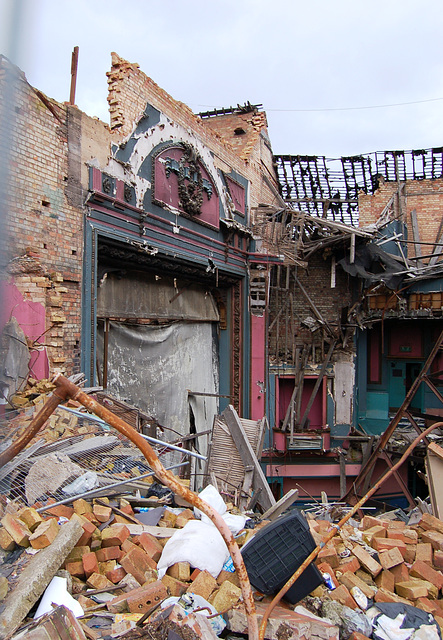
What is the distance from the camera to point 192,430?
11594 mm

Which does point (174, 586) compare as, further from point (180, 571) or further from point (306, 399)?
point (306, 399)

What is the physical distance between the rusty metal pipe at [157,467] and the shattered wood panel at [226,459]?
4.00 m

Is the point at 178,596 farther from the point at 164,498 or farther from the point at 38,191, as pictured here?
the point at 38,191

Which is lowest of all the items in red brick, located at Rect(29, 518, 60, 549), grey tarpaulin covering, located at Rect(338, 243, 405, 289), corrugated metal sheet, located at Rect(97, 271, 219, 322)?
red brick, located at Rect(29, 518, 60, 549)

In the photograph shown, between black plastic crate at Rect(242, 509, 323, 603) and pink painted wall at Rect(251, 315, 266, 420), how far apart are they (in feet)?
32.4

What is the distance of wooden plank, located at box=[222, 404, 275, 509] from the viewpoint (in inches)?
243

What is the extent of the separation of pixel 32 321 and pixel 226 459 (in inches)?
135

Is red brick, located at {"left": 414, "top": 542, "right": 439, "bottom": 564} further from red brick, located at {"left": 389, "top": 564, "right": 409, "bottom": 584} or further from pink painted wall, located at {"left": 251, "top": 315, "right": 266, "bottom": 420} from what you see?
pink painted wall, located at {"left": 251, "top": 315, "right": 266, "bottom": 420}

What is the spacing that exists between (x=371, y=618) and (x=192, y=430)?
28.7 ft

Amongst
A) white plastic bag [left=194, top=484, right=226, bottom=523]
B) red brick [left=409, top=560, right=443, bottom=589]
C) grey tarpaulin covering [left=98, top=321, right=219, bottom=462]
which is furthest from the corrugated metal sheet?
red brick [left=409, top=560, right=443, bottom=589]

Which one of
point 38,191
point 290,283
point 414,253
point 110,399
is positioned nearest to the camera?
point 38,191

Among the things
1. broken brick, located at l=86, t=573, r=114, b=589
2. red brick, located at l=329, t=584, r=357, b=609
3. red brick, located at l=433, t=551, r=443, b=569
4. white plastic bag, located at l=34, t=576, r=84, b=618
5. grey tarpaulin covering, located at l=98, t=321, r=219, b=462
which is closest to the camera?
white plastic bag, located at l=34, t=576, r=84, b=618

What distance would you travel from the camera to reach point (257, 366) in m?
12.8

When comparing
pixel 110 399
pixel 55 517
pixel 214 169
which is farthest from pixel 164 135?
pixel 55 517
